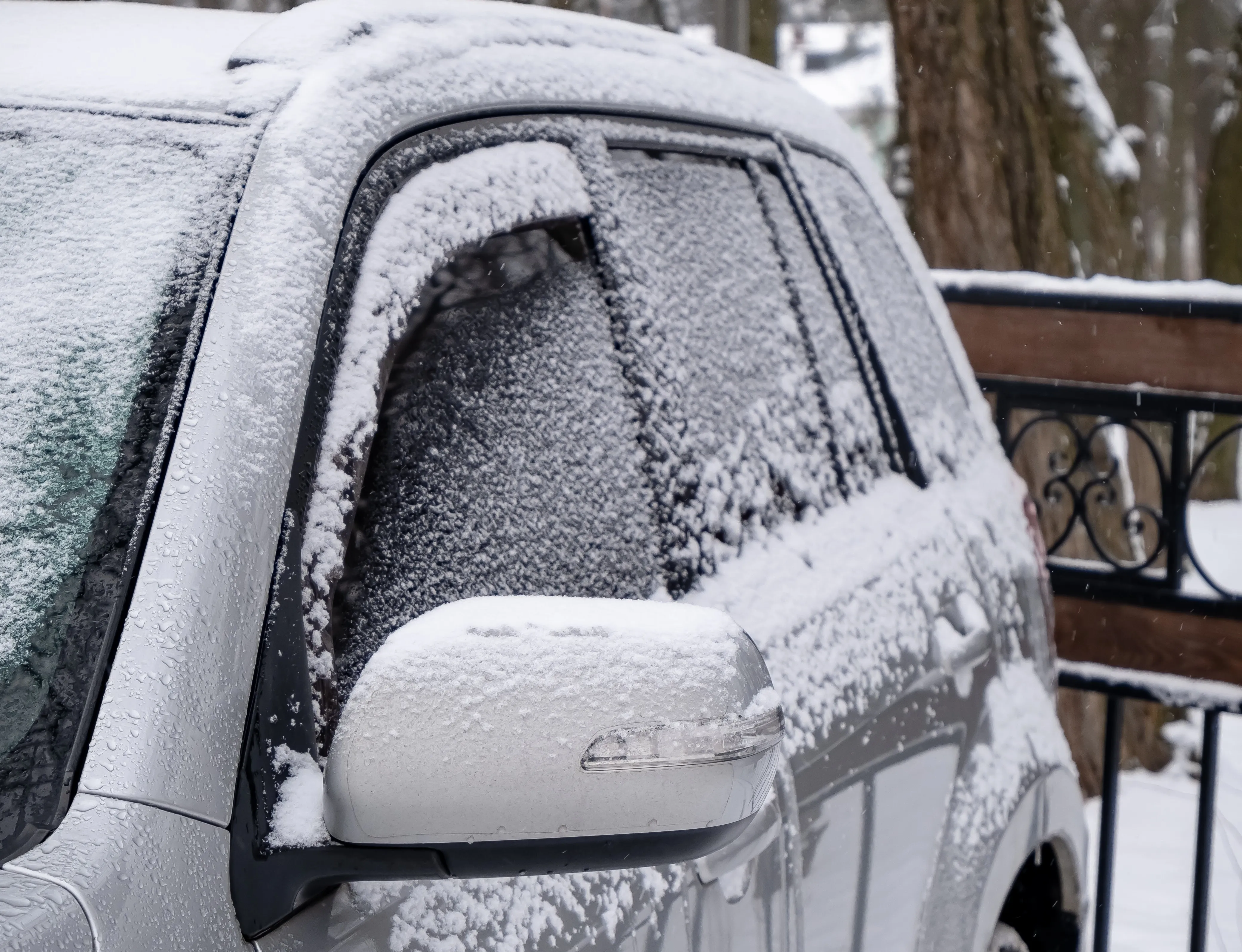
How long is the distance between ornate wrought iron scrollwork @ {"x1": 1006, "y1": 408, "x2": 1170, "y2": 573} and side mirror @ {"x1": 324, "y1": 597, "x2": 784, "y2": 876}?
8.51ft

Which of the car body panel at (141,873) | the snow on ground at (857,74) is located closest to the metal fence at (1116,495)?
the car body panel at (141,873)

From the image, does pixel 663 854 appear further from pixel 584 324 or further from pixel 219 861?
pixel 584 324

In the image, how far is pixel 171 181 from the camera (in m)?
1.20

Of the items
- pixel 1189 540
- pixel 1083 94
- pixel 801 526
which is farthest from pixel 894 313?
pixel 1083 94

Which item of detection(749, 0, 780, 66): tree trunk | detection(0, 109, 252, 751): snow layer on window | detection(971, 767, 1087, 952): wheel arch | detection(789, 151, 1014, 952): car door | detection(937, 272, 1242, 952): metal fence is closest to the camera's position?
detection(0, 109, 252, 751): snow layer on window

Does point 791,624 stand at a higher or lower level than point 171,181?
lower

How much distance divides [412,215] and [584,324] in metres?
0.31

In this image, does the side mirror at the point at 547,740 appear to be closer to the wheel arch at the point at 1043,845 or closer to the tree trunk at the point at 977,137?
the wheel arch at the point at 1043,845

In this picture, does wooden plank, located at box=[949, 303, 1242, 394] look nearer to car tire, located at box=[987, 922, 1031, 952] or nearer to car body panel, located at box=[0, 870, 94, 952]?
car tire, located at box=[987, 922, 1031, 952]

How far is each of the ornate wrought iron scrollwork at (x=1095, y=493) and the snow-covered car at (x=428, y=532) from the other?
1.86 m

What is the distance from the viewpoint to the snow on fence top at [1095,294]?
359 centimetres

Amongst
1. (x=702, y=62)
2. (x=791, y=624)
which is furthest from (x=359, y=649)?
(x=702, y=62)

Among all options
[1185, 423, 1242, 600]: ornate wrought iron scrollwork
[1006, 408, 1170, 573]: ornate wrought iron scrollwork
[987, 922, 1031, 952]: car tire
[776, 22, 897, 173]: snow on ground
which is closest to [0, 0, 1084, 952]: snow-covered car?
[987, 922, 1031, 952]: car tire

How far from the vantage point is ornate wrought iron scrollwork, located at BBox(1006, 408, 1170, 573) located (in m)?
3.63
